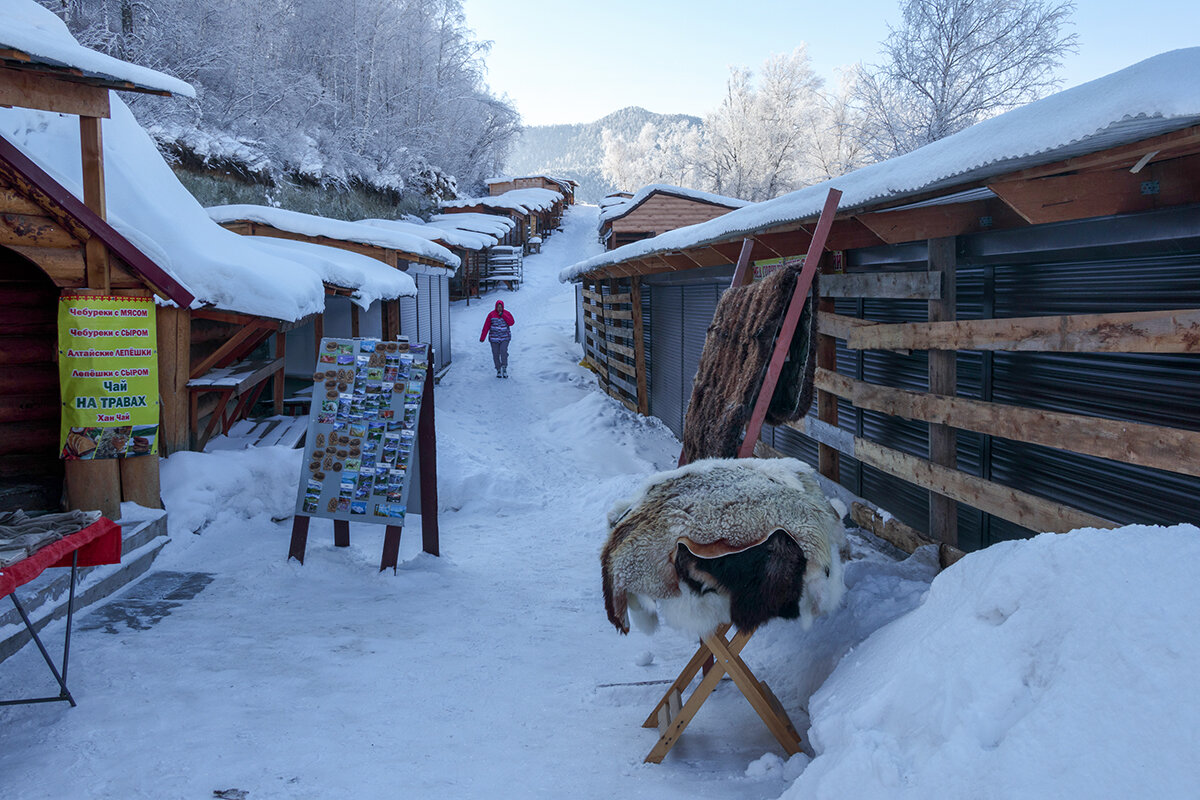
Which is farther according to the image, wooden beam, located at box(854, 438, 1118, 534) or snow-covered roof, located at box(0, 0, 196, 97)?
snow-covered roof, located at box(0, 0, 196, 97)

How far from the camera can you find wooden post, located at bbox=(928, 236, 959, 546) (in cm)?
412

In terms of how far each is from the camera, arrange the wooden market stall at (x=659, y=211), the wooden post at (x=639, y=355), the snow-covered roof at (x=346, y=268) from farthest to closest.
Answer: the wooden market stall at (x=659, y=211)
the wooden post at (x=639, y=355)
the snow-covered roof at (x=346, y=268)

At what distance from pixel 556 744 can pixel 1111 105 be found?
122 inches

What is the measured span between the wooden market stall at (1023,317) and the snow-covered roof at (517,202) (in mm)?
37281

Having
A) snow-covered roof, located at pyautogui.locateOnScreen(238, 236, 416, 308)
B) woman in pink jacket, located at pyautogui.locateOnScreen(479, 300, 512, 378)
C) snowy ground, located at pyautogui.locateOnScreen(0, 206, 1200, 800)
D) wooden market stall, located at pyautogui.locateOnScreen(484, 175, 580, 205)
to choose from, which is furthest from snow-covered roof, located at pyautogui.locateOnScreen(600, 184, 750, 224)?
wooden market stall, located at pyautogui.locateOnScreen(484, 175, 580, 205)

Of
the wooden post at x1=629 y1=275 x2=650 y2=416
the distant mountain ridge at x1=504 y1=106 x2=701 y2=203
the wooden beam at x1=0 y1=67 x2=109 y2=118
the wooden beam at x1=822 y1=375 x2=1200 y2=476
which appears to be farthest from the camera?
the distant mountain ridge at x1=504 y1=106 x2=701 y2=203

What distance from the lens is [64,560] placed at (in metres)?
3.77

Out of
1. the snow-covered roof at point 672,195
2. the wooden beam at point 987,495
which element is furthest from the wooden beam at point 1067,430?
the snow-covered roof at point 672,195

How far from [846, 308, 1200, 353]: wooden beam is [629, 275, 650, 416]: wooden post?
8.25 m

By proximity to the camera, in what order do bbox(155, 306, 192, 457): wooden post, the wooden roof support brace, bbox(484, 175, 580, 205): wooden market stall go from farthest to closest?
bbox(484, 175, 580, 205): wooden market stall → bbox(155, 306, 192, 457): wooden post → the wooden roof support brace

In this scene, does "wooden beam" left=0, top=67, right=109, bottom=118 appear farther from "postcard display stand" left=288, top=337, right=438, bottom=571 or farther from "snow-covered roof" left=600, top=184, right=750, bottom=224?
"snow-covered roof" left=600, top=184, right=750, bottom=224

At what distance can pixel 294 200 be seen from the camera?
77.4 ft

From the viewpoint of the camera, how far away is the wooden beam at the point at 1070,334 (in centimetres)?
261

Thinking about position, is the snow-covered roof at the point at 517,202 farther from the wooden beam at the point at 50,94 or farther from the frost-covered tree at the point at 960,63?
the wooden beam at the point at 50,94
